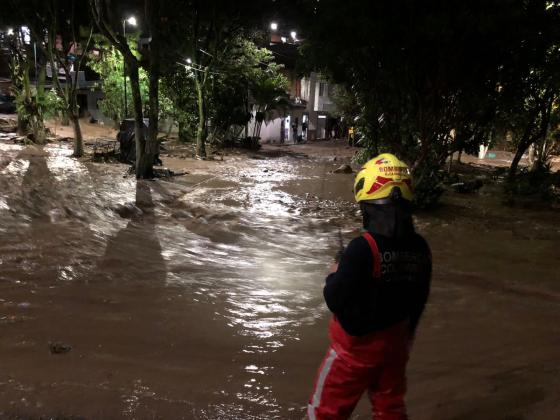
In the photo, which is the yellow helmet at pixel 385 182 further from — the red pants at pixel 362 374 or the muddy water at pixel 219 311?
the muddy water at pixel 219 311

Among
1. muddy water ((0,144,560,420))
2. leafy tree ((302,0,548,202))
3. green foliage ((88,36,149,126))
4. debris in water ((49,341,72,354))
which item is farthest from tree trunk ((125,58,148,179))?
green foliage ((88,36,149,126))

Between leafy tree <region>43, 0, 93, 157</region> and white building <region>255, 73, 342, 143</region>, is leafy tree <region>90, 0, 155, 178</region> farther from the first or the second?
white building <region>255, 73, 342, 143</region>

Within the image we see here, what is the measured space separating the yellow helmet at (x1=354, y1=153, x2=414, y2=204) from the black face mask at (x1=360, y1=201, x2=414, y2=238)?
0.11ft

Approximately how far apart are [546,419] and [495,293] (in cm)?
289

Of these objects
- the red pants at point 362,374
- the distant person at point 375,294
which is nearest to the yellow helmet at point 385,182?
the distant person at point 375,294

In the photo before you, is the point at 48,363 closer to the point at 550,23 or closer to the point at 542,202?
the point at 550,23

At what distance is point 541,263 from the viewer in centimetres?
699

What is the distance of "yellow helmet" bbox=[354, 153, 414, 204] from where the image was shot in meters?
2.22

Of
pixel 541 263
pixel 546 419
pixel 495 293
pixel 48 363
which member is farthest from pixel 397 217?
pixel 541 263

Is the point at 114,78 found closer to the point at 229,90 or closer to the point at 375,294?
the point at 229,90

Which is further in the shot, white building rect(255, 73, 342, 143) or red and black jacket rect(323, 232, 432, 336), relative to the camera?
white building rect(255, 73, 342, 143)

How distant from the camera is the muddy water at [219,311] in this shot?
3.15 metres

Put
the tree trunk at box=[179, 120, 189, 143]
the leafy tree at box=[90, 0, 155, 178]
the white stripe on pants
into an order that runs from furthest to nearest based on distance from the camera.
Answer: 1. the tree trunk at box=[179, 120, 189, 143]
2. the leafy tree at box=[90, 0, 155, 178]
3. the white stripe on pants

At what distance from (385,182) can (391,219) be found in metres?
0.17
